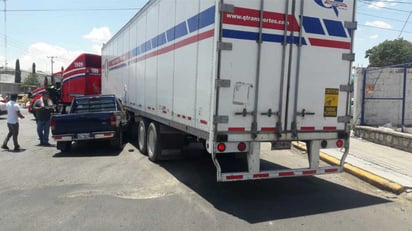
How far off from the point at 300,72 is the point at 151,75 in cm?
470

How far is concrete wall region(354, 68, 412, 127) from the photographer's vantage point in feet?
49.0

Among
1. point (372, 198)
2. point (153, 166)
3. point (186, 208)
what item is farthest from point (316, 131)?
point (153, 166)

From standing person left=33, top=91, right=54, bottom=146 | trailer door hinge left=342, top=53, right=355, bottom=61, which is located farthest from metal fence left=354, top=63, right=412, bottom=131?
standing person left=33, top=91, right=54, bottom=146

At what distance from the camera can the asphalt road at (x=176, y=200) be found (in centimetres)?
528

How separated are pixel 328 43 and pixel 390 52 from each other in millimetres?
85424

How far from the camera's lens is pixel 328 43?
6652 mm

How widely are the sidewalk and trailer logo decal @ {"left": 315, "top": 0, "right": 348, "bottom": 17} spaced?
A: 137 inches

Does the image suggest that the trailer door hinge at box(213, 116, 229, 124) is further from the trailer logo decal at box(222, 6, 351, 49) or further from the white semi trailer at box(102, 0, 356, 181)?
the trailer logo decal at box(222, 6, 351, 49)

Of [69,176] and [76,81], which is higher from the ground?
[76,81]

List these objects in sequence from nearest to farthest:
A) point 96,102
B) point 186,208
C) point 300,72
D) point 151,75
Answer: point 186,208 → point 300,72 → point 151,75 → point 96,102

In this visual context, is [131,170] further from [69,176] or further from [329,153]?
[329,153]

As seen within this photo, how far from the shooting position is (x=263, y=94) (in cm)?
621

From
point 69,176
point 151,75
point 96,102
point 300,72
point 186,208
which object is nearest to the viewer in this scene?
point 186,208

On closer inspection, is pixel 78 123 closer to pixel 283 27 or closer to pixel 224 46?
pixel 224 46
